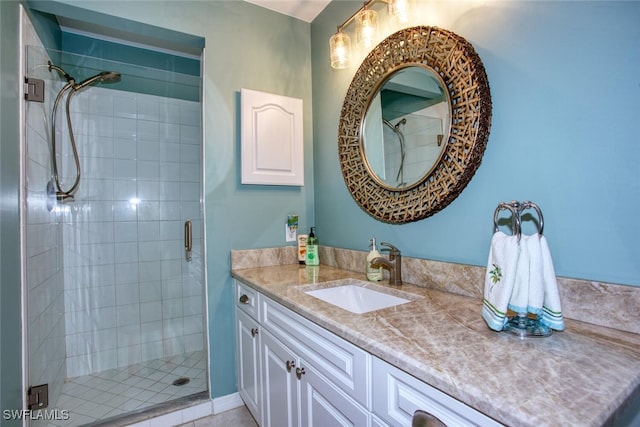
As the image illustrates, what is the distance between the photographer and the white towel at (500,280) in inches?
31.7

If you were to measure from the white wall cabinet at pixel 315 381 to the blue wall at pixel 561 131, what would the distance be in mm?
620

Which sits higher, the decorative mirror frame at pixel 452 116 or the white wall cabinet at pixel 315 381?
the decorative mirror frame at pixel 452 116

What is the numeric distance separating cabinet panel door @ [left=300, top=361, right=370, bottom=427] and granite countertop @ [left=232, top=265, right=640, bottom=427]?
20 cm

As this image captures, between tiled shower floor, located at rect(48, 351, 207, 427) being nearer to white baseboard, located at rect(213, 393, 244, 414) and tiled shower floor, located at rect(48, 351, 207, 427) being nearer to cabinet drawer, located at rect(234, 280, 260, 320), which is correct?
white baseboard, located at rect(213, 393, 244, 414)

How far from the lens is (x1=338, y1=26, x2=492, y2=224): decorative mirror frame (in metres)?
1.12

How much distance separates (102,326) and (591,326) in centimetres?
291

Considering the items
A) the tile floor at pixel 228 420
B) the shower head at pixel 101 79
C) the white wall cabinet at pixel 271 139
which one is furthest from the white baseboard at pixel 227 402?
the shower head at pixel 101 79

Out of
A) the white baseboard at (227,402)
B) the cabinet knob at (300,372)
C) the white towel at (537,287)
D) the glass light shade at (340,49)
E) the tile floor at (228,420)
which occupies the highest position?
the glass light shade at (340,49)

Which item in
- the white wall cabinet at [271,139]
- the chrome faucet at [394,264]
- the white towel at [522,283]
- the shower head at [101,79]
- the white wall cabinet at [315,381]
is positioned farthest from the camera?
the shower head at [101,79]

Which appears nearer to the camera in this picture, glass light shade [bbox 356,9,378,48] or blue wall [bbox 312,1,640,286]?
blue wall [bbox 312,1,640,286]

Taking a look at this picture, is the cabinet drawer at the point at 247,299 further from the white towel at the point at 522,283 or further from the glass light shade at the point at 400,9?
the glass light shade at the point at 400,9

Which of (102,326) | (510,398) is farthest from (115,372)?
(510,398)

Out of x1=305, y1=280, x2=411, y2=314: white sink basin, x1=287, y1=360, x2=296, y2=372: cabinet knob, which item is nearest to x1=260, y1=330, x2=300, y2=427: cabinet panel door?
x1=287, y1=360, x2=296, y2=372: cabinet knob

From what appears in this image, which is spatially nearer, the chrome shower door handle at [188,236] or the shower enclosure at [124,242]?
the shower enclosure at [124,242]
